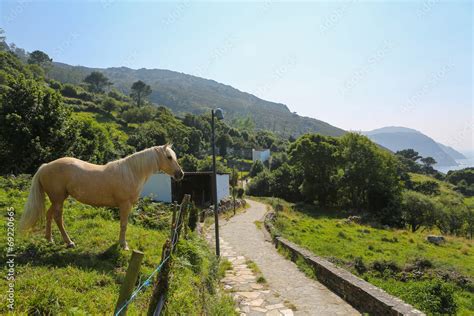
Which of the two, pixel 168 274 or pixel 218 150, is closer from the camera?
pixel 168 274

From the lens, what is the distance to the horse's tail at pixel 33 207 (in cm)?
586

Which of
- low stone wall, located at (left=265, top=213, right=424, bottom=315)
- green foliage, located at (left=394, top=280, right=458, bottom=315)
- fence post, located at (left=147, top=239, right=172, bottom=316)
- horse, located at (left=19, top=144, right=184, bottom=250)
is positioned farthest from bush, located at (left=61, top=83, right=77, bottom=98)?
fence post, located at (left=147, top=239, right=172, bottom=316)

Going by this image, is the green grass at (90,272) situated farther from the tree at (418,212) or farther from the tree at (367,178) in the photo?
the tree at (367,178)

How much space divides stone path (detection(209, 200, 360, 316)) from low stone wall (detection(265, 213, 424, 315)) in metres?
0.22

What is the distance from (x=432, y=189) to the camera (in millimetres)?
71375

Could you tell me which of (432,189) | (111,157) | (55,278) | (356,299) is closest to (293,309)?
(356,299)

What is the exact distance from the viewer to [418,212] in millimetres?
39656

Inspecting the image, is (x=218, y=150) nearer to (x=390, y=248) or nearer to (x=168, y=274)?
(x=390, y=248)

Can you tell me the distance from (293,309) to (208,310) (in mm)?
2755

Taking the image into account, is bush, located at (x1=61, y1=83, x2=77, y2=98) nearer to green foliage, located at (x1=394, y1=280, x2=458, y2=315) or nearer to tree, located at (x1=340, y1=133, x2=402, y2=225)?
tree, located at (x1=340, y1=133, x2=402, y2=225)

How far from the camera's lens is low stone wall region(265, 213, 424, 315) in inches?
264

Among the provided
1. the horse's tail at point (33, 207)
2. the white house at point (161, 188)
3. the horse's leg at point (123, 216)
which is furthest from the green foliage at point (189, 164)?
the horse's tail at point (33, 207)

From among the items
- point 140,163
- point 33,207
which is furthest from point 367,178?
point 33,207

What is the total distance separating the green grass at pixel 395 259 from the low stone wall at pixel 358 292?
2.08ft
